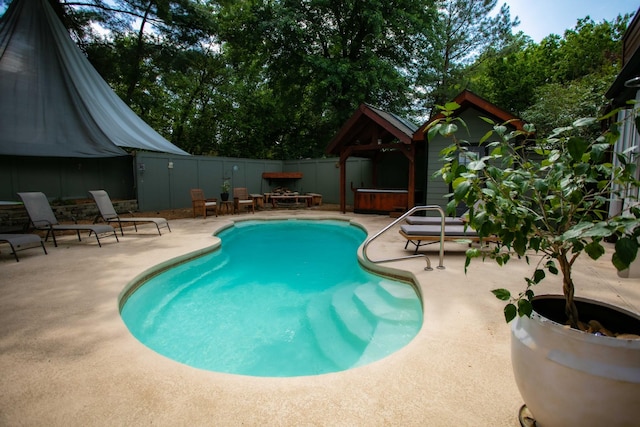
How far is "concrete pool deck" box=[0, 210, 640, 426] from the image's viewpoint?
5.88ft

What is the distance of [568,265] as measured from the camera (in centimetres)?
147

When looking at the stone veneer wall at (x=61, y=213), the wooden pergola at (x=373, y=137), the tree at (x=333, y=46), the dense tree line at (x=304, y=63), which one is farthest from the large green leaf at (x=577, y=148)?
the tree at (x=333, y=46)

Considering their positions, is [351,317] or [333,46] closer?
[351,317]

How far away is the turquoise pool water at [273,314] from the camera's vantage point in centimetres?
327

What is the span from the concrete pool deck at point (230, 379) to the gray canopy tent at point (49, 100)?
347 centimetres

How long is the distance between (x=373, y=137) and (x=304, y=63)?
7235 mm

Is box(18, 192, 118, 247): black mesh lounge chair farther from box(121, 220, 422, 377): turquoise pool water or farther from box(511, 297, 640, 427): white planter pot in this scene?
box(511, 297, 640, 427): white planter pot

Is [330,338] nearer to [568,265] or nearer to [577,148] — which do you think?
[568,265]

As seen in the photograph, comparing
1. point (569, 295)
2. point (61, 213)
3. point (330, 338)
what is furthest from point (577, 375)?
point (61, 213)

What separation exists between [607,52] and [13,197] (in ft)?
85.5

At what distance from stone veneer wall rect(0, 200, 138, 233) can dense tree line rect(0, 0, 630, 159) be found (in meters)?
5.60

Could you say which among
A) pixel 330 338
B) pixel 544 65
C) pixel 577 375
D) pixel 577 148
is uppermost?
pixel 544 65

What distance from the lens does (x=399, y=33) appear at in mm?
15477

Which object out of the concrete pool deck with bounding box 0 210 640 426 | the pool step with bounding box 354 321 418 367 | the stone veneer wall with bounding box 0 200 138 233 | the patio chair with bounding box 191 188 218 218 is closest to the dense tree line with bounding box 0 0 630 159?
the stone veneer wall with bounding box 0 200 138 233
